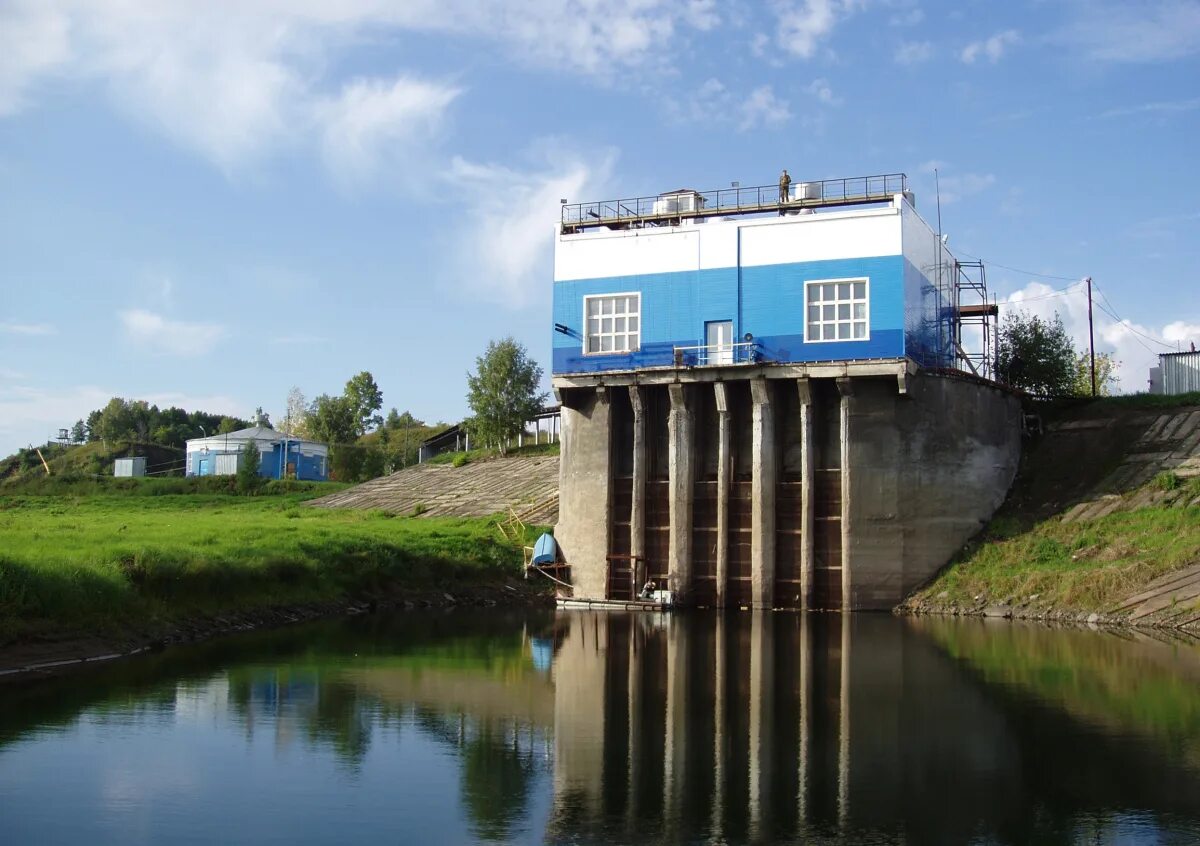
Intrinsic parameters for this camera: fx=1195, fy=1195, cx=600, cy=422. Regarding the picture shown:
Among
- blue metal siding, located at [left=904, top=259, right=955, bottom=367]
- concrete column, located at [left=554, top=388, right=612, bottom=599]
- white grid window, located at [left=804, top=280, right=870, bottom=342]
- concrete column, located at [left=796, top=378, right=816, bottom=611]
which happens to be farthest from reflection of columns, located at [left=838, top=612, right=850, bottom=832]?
blue metal siding, located at [left=904, top=259, right=955, bottom=367]

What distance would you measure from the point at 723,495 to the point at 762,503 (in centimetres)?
142

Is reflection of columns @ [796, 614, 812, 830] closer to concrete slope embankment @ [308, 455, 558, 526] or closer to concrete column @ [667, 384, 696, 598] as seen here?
concrete column @ [667, 384, 696, 598]

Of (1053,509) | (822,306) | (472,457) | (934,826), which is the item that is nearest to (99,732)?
(934,826)

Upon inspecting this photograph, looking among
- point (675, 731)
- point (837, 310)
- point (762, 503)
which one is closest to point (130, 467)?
point (762, 503)

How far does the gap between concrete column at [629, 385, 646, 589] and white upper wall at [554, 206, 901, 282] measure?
Result: 14.8 feet

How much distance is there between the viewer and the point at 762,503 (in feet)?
118

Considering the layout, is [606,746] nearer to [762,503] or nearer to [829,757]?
[829,757]

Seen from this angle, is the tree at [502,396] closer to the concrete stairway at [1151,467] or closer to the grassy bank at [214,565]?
the grassy bank at [214,565]

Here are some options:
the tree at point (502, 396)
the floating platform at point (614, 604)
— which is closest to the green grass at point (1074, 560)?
the floating platform at point (614, 604)

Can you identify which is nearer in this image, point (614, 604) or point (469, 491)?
point (614, 604)

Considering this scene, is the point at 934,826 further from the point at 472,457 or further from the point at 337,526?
the point at 472,457

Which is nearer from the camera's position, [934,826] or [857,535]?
[934,826]

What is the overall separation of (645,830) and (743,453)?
26.7m

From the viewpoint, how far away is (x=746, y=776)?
46.1 ft
